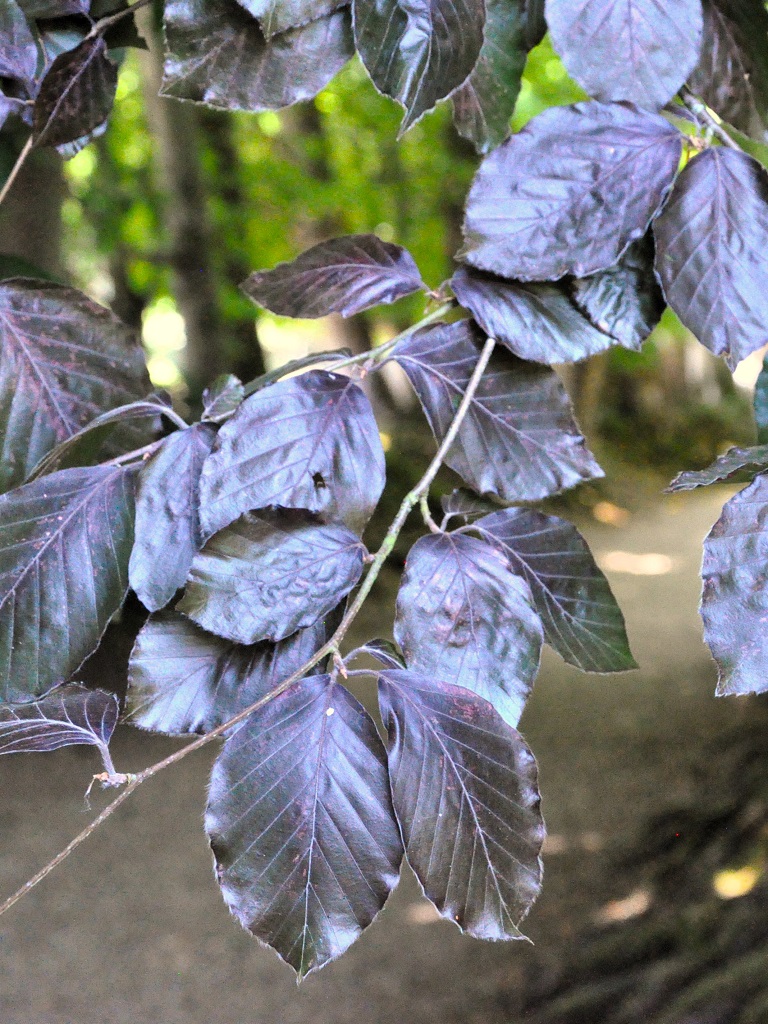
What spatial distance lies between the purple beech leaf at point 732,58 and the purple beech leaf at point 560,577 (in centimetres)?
31

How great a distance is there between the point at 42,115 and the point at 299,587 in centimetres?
35

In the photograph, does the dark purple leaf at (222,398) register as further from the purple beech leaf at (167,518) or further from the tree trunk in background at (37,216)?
the tree trunk in background at (37,216)

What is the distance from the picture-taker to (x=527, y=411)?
0.49 m

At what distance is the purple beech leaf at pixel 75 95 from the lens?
519 millimetres

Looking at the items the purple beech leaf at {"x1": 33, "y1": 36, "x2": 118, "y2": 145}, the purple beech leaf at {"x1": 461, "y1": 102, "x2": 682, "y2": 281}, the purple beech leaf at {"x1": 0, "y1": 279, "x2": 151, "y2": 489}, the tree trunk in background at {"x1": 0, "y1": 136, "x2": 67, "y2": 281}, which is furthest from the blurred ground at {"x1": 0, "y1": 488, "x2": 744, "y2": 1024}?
the purple beech leaf at {"x1": 461, "y1": 102, "x2": 682, "y2": 281}

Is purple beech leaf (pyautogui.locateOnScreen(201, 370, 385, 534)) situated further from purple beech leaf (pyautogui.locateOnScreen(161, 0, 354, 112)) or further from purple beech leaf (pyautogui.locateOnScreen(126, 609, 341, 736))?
purple beech leaf (pyautogui.locateOnScreen(161, 0, 354, 112))

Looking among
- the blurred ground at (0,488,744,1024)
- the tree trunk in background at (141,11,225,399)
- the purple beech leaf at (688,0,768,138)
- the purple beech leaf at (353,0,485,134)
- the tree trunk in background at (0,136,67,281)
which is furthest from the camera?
the tree trunk in background at (141,11,225,399)

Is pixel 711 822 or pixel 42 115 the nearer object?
pixel 42 115

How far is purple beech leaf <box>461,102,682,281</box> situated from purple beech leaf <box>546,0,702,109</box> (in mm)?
13

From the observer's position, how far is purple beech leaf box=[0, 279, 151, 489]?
0.54 m

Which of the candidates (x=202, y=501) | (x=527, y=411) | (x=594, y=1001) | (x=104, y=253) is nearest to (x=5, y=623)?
(x=202, y=501)

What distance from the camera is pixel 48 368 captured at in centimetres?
54

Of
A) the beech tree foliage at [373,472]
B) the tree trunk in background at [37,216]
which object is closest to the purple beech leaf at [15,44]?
the beech tree foliage at [373,472]

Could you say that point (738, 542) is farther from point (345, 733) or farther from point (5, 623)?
point (5, 623)
